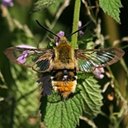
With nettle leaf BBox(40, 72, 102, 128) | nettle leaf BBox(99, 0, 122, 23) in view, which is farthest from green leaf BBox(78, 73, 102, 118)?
nettle leaf BBox(99, 0, 122, 23)

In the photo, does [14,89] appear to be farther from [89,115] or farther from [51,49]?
[51,49]

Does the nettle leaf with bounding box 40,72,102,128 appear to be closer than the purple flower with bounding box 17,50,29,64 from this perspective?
No

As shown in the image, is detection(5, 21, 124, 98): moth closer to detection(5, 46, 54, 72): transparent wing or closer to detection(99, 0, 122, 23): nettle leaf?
detection(5, 46, 54, 72): transparent wing

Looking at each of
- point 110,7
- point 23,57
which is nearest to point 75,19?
point 110,7

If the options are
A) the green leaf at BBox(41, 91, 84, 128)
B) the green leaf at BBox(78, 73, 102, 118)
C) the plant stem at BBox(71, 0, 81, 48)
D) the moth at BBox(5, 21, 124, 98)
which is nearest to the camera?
the moth at BBox(5, 21, 124, 98)

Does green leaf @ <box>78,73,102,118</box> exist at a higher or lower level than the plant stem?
lower

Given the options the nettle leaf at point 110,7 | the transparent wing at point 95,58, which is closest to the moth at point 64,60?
the transparent wing at point 95,58

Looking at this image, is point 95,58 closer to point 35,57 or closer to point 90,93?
point 35,57

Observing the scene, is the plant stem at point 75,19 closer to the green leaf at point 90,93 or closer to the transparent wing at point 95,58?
the transparent wing at point 95,58
